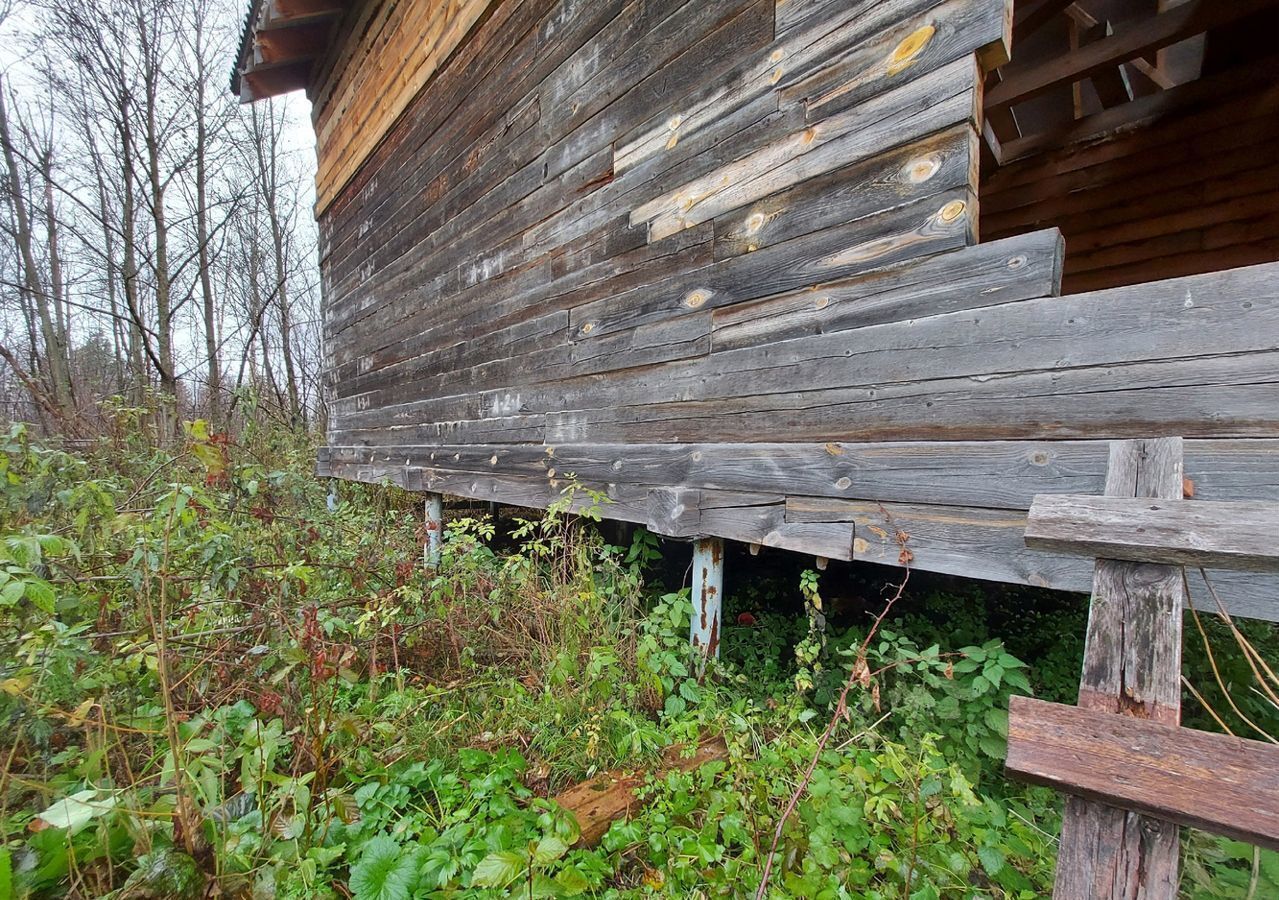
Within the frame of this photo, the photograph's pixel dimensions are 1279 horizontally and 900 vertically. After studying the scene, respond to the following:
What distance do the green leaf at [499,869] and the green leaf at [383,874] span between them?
0.27 m

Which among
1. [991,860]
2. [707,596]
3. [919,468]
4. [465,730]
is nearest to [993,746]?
[991,860]

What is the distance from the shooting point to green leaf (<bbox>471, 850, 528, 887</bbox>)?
4.41ft

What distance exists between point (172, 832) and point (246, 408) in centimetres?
762

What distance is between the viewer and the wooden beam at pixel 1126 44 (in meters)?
3.00

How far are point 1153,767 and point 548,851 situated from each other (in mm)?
1379

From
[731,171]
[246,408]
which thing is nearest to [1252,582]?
[731,171]

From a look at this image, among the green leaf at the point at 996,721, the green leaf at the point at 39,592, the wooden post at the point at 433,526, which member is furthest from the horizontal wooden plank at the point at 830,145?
the wooden post at the point at 433,526

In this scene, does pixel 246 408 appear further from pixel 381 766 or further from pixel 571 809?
pixel 571 809

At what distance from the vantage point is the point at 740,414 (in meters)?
2.49

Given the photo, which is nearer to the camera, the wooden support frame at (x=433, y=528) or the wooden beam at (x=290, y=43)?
the wooden support frame at (x=433, y=528)

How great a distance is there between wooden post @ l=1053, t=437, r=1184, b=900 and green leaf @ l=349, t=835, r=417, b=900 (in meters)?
1.55

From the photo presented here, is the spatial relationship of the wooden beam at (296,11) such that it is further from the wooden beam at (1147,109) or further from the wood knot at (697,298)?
the wooden beam at (1147,109)

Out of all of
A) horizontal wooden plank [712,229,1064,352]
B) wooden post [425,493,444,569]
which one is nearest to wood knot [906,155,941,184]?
horizontal wooden plank [712,229,1064,352]

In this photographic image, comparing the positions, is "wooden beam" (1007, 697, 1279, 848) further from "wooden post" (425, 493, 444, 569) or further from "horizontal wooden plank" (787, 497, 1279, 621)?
"wooden post" (425, 493, 444, 569)
